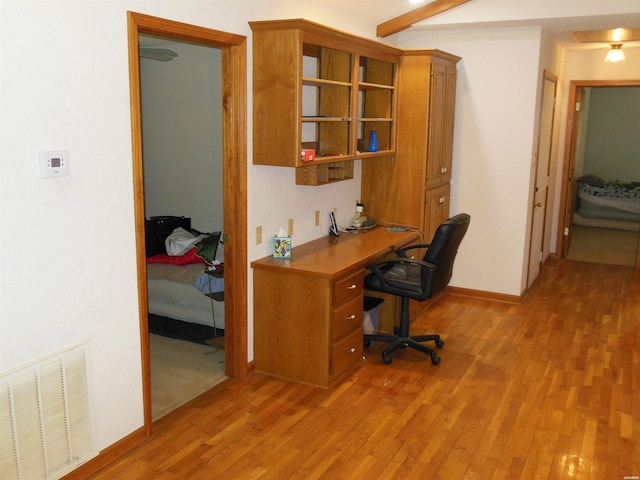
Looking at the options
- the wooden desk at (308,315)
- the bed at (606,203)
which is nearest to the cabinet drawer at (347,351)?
the wooden desk at (308,315)

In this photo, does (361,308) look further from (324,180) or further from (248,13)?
(248,13)

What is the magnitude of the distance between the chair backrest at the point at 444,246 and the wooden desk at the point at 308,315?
1.42 feet

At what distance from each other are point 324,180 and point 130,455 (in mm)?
2160

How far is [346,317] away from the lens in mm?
3896

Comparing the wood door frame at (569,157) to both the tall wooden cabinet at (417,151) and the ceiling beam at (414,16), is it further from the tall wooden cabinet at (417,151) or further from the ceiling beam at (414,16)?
the ceiling beam at (414,16)

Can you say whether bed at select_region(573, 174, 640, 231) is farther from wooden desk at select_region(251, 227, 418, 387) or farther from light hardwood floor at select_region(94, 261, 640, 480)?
wooden desk at select_region(251, 227, 418, 387)

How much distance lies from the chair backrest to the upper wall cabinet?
84cm

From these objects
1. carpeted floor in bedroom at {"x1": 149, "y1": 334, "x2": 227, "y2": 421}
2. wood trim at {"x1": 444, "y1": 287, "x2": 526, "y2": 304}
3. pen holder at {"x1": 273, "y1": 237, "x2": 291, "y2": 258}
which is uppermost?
pen holder at {"x1": 273, "y1": 237, "x2": 291, "y2": 258}

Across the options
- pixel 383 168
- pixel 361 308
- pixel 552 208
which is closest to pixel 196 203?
pixel 383 168

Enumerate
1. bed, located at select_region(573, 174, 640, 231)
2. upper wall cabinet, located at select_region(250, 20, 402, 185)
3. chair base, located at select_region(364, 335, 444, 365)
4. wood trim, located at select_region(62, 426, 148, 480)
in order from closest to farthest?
1. wood trim, located at select_region(62, 426, 148, 480)
2. upper wall cabinet, located at select_region(250, 20, 402, 185)
3. chair base, located at select_region(364, 335, 444, 365)
4. bed, located at select_region(573, 174, 640, 231)

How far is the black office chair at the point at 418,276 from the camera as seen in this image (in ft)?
13.1

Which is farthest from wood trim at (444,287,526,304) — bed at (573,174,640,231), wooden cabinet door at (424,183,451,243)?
bed at (573,174,640,231)

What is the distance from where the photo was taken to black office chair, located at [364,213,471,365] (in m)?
3.99

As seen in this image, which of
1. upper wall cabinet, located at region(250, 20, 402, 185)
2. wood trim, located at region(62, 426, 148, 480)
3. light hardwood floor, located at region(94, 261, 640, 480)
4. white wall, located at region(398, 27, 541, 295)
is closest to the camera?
wood trim, located at region(62, 426, 148, 480)
